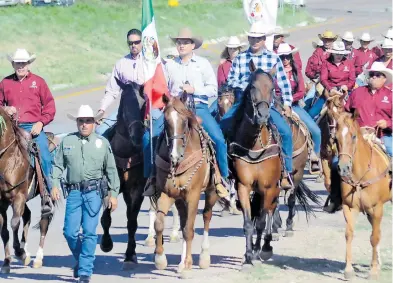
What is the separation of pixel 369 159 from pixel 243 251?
8.77 feet

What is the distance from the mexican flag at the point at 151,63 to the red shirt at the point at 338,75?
276 inches

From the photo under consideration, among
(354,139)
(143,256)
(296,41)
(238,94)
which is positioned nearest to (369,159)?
(354,139)

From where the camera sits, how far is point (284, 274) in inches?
571

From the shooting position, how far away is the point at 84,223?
13617mm

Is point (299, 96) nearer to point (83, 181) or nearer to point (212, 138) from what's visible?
point (212, 138)

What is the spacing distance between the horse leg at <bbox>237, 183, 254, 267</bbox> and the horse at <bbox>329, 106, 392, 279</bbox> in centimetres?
129

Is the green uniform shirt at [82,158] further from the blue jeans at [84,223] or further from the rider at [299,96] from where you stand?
the rider at [299,96]

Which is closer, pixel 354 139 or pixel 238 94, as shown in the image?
pixel 354 139

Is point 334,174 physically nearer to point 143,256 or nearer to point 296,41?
point 143,256

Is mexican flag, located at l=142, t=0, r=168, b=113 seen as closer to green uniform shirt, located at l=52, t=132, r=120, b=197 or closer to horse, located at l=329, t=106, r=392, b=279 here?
green uniform shirt, located at l=52, t=132, r=120, b=197

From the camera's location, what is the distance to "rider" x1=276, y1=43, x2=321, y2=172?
1839cm

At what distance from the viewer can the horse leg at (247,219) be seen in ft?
47.9

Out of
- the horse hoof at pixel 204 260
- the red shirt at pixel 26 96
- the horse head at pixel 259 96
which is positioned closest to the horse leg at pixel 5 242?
the red shirt at pixel 26 96

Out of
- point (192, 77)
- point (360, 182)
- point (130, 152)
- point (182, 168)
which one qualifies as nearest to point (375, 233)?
point (360, 182)
